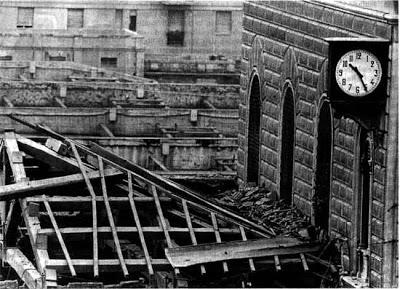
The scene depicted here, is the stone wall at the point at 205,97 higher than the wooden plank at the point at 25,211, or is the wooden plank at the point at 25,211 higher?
the wooden plank at the point at 25,211

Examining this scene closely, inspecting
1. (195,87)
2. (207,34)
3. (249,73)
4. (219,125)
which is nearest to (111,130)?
(219,125)

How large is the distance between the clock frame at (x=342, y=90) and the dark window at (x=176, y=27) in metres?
52.9

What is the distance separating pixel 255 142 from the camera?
35.7 metres

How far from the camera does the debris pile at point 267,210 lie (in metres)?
29.9

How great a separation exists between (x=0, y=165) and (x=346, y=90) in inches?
437

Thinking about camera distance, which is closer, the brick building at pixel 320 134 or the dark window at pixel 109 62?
the brick building at pixel 320 134

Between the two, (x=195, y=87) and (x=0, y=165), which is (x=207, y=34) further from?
(x=0, y=165)

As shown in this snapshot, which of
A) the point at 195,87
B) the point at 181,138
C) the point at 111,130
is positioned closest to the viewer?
the point at 181,138

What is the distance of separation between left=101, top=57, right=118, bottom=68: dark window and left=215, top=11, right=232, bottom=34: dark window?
25.7ft

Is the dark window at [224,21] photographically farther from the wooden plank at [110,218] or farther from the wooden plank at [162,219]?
the wooden plank at [162,219]

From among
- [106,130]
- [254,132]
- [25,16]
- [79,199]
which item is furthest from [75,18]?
[79,199]

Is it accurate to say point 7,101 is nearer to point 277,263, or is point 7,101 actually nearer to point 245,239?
point 245,239

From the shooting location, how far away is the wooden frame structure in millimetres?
26984

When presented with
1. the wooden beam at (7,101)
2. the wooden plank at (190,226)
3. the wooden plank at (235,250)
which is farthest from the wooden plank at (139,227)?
the wooden beam at (7,101)
